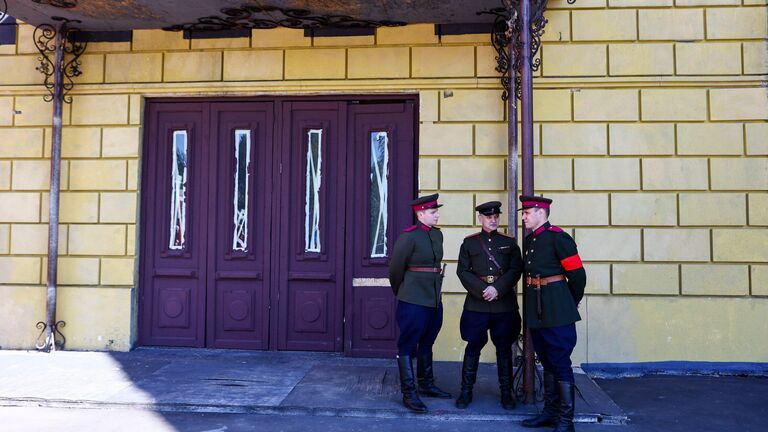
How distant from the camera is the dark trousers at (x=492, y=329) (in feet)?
18.5

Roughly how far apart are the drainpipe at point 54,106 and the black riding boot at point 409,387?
5.28 meters

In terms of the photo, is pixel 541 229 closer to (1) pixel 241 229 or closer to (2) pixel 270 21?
(1) pixel 241 229

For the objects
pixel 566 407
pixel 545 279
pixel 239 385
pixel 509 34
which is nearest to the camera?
pixel 566 407

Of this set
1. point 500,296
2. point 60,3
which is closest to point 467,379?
point 500,296

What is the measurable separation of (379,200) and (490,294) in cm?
297

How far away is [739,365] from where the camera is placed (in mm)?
7391

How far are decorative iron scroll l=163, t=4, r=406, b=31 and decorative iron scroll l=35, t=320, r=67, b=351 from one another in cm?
444

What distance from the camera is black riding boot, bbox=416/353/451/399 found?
6.10 m

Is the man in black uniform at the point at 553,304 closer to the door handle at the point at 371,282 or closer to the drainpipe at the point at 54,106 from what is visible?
the door handle at the point at 371,282

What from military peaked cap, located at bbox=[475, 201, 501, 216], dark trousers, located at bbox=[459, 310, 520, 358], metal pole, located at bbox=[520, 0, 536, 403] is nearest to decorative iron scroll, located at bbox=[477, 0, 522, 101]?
metal pole, located at bbox=[520, 0, 536, 403]

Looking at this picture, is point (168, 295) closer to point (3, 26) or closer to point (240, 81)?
point (240, 81)

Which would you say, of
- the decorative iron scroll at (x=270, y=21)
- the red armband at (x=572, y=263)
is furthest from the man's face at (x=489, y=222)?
the decorative iron scroll at (x=270, y=21)

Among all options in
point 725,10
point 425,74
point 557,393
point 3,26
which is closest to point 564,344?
point 557,393

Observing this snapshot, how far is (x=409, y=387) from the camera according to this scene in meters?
5.66
